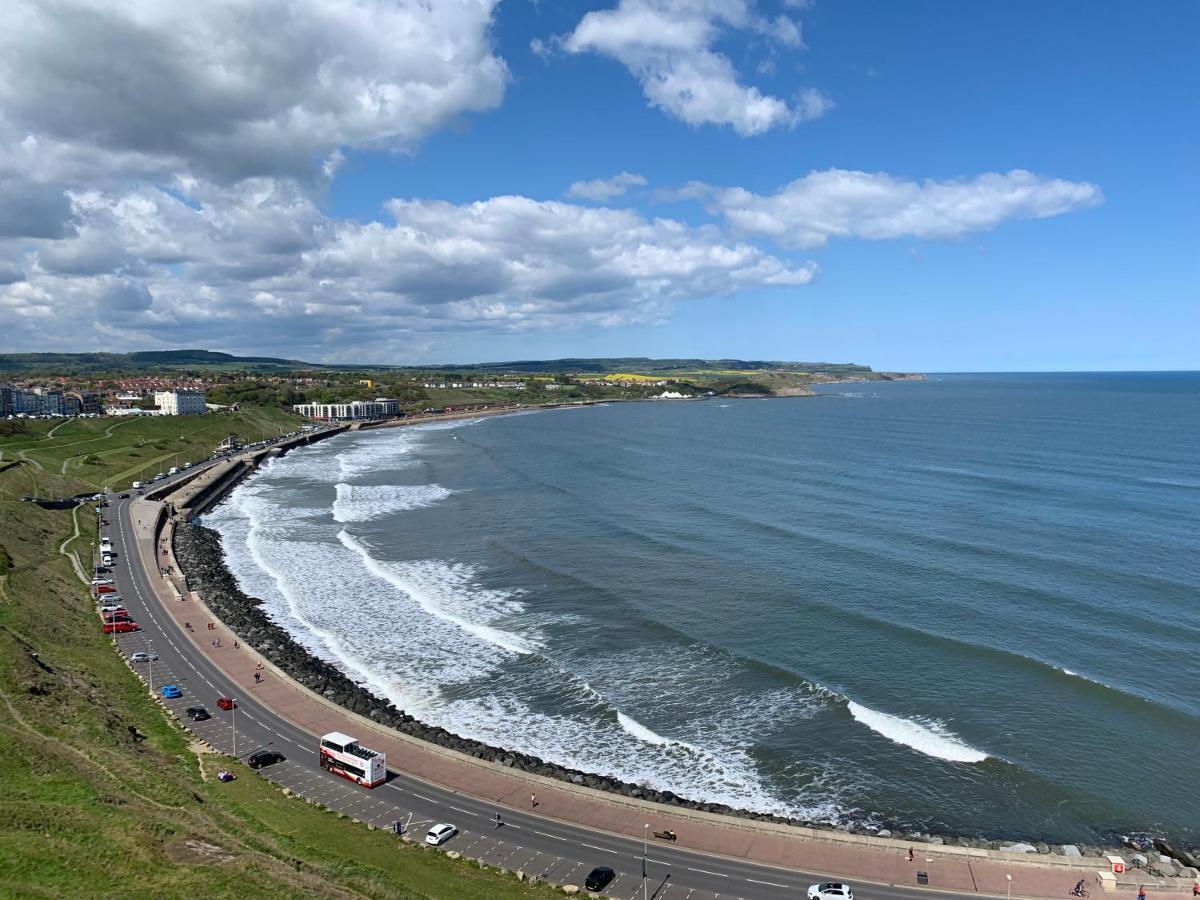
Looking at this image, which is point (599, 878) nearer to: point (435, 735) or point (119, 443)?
point (435, 735)

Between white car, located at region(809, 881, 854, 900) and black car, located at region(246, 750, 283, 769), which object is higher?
white car, located at region(809, 881, 854, 900)

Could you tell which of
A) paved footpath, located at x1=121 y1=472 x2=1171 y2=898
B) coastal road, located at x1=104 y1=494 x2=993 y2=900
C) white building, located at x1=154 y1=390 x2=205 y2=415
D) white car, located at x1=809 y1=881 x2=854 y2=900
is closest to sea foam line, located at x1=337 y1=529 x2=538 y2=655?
paved footpath, located at x1=121 y1=472 x2=1171 y2=898

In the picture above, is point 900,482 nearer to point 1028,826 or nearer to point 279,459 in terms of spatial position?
point 1028,826

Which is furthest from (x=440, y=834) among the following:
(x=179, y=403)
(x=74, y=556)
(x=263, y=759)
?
(x=179, y=403)

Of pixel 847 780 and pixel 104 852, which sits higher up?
pixel 104 852

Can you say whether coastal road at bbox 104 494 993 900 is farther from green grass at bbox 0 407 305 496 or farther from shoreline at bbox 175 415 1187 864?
green grass at bbox 0 407 305 496

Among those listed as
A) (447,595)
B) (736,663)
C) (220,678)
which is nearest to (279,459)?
(447,595)

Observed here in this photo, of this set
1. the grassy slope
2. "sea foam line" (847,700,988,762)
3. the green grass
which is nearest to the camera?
the grassy slope
